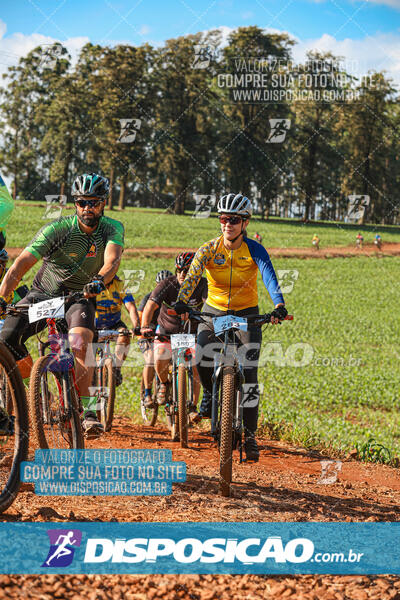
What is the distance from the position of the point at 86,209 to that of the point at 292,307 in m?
23.0

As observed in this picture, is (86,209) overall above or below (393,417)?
above

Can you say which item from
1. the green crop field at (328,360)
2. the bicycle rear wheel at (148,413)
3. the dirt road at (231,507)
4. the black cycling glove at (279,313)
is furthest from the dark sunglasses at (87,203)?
the green crop field at (328,360)

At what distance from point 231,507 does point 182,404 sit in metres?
2.43

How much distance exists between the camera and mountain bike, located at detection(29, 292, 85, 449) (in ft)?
16.3

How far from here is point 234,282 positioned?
6215 millimetres

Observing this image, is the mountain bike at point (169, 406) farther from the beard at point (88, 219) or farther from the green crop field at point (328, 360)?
the beard at point (88, 219)

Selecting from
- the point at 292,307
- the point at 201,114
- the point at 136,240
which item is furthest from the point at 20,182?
the point at 292,307

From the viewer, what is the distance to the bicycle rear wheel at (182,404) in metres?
7.25

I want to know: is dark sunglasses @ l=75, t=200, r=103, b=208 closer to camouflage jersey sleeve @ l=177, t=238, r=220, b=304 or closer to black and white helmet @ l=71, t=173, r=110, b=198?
black and white helmet @ l=71, t=173, r=110, b=198

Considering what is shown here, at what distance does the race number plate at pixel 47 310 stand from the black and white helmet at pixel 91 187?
1.04 meters

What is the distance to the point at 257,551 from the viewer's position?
3859 mm

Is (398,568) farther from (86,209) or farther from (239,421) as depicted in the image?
(86,209)

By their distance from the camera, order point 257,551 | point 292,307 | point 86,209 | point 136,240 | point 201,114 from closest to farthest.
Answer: point 257,551 < point 86,209 < point 292,307 < point 136,240 < point 201,114

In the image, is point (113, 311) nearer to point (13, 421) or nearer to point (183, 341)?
point (183, 341)
